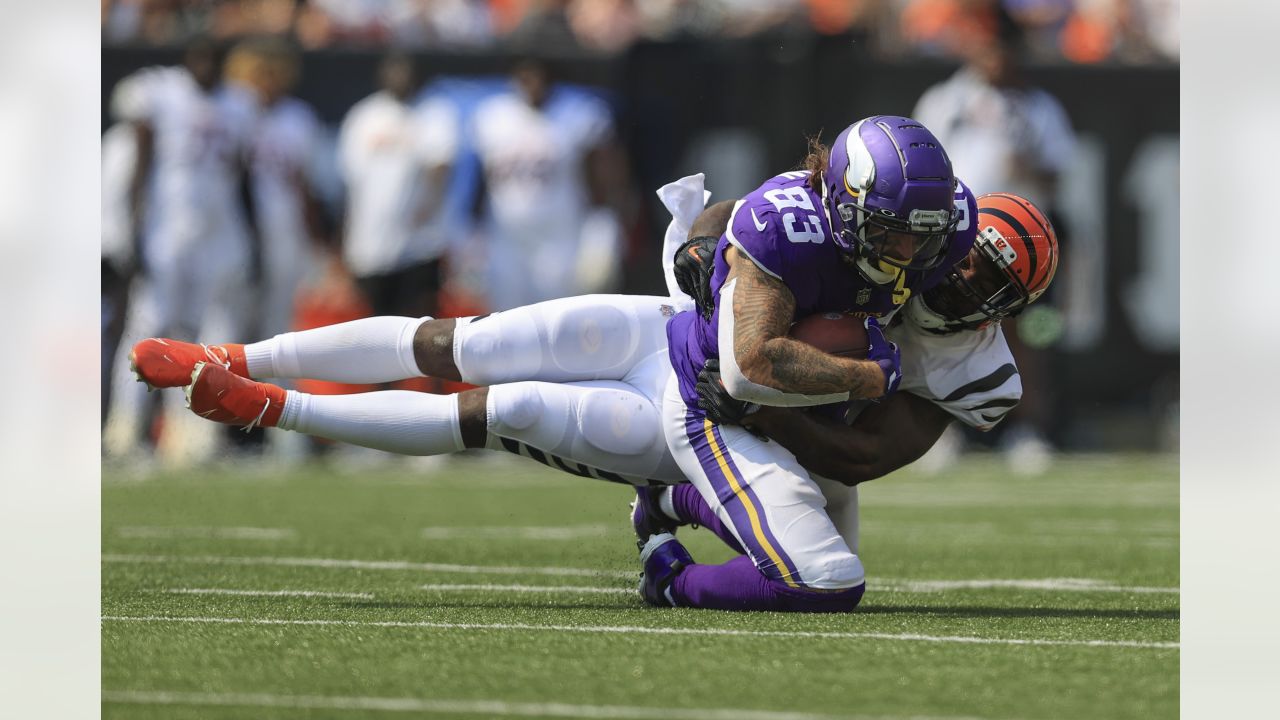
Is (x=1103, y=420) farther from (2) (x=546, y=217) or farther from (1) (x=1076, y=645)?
Result: (1) (x=1076, y=645)

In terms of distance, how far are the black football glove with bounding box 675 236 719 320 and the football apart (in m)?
0.23

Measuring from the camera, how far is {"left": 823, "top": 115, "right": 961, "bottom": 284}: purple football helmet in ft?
12.1

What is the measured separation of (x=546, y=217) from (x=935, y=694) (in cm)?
727

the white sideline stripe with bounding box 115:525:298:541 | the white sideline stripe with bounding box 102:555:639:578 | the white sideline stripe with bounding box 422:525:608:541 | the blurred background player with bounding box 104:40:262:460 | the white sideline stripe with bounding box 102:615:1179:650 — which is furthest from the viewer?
the blurred background player with bounding box 104:40:262:460

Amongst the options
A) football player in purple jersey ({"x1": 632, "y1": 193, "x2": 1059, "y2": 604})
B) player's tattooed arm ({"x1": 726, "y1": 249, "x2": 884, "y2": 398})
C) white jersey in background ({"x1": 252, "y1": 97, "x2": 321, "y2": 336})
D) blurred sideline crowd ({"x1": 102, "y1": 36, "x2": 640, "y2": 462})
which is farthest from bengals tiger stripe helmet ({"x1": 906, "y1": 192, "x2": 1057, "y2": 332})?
white jersey in background ({"x1": 252, "y1": 97, "x2": 321, "y2": 336})

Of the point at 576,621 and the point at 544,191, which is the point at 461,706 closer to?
the point at 576,621

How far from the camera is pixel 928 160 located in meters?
3.75

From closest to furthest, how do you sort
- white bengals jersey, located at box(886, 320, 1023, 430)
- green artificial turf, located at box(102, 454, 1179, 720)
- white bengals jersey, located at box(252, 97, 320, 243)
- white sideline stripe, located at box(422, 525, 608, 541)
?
green artificial turf, located at box(102, 454, 1179, 720) < white bengals jersey, located at box(886, 320, 1023, 430) < white sideline stripe, located at box(422, 525, 608, 541) < white bengals jersey, located at box(252, 97, 320, 243)

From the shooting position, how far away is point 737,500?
13.4 feet

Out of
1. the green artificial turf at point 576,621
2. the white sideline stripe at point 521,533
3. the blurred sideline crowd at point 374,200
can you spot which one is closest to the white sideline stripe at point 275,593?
the green artificial turf at point 576,621

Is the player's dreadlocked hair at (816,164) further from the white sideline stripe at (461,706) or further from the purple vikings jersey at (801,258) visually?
the white sideline stripe at (461,706)

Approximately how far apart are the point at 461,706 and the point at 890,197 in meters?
1.44

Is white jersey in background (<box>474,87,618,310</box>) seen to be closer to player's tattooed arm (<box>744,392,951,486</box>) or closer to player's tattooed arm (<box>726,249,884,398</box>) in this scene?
player's tattooed arm (<box>744,392,951,486</box>)

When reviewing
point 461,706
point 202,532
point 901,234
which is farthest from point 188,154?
point 461,706
